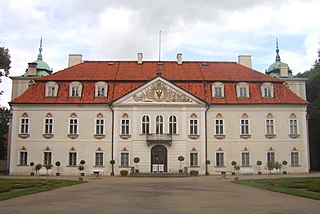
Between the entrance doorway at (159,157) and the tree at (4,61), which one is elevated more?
the tree at (4,61)

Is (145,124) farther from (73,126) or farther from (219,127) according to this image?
(219,127)

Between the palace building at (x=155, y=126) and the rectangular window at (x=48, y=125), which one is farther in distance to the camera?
the rectangular window at (x=48, y=125)

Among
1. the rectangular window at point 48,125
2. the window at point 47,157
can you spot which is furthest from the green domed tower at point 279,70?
the window at point 47,157

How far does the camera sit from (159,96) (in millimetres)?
43594

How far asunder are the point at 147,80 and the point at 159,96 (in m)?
2.47

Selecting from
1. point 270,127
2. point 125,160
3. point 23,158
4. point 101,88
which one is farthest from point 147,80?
point 23,158

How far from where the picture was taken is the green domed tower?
5500 centimetres

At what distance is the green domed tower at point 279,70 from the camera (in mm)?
55000

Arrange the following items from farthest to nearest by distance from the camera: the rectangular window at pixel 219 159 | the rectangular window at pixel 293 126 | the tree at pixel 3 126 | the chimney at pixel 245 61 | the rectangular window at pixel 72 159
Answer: the chimney at pixel 245 61, the tree at pixel 3 126, the rectangular window at pixel 293 126, the rectangular window at pixel 219 159, the rectangular window at pixel 72 159

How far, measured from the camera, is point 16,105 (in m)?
43.8

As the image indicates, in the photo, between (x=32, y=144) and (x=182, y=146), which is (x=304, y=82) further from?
(x=32, y=144)

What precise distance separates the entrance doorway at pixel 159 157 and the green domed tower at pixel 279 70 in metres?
22.1

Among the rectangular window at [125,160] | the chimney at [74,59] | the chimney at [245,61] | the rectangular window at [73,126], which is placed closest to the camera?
the rectangular window at [125,160]

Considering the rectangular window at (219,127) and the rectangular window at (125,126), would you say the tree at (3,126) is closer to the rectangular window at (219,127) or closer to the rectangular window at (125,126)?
the rectangular window at (125,126)
